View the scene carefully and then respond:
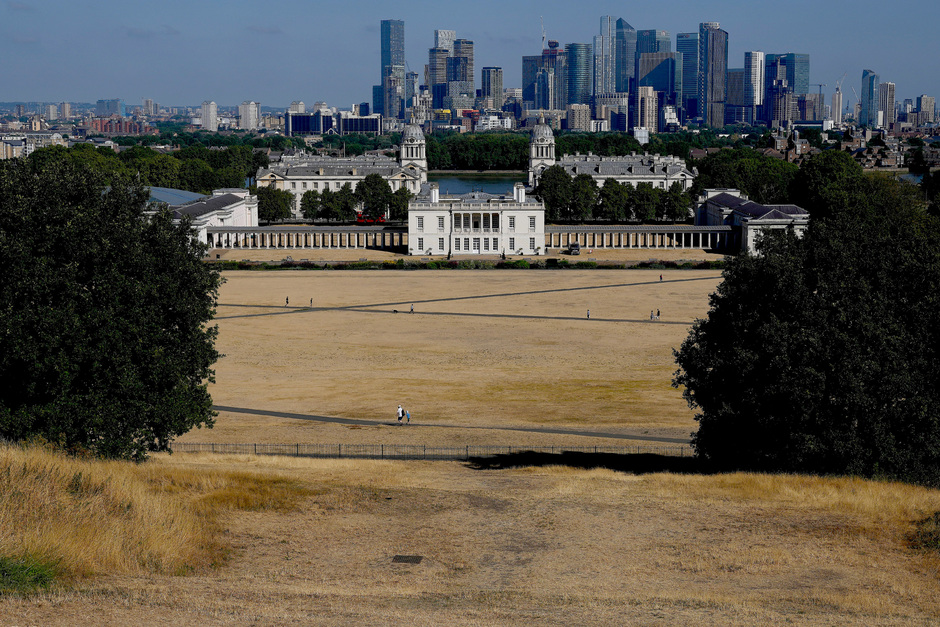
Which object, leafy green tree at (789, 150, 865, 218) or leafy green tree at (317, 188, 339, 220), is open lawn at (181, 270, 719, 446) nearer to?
leafy green tree at (789, 150, 865, 218)

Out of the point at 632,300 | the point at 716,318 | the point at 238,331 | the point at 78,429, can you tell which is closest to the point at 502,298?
the point at 632,300

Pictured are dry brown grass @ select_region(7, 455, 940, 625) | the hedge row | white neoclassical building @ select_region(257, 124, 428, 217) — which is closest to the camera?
dry brown grass @ select_region(7, 455, 940, 625)

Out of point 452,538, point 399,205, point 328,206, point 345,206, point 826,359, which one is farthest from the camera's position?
point 399,205

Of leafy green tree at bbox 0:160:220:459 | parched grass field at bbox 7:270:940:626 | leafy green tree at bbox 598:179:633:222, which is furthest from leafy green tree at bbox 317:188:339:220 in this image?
leafy green tree at bbox 0:160:220:459

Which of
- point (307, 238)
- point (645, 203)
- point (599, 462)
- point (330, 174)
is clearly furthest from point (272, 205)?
point (599, 462)

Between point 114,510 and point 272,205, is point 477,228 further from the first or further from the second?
point 114,510

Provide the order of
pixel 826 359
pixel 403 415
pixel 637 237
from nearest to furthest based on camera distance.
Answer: pixel 826 359
pixel 403 415
pixel 637 237

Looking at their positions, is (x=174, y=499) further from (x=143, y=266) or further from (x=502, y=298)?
(x=502, y=298)
